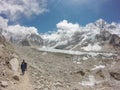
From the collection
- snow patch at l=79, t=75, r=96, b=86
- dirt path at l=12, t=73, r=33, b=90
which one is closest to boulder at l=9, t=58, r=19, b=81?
dirt path at l=12, t=73, r=33, b=90

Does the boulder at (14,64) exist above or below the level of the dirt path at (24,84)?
above

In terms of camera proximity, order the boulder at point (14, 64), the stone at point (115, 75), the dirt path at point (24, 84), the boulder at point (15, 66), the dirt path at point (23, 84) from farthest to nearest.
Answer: the stone at point (115, 75) → the boulder at point (14, 64) → the boulder at point (15, 66) → the dirt path at point (24, 84) → the dirt path at point (23, 84)

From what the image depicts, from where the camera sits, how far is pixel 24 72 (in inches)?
1208

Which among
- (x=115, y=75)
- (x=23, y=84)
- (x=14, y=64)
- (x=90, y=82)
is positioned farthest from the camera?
(x=115, y=75)

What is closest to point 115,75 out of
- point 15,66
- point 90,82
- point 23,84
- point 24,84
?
point 90,82

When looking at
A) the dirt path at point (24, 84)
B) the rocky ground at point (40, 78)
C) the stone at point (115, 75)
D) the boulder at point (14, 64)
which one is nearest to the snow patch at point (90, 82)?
the rocky ground at point (40, 78)

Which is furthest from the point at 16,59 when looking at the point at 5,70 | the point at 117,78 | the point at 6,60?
the point at 117,78

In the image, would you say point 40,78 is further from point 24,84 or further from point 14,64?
point 14,64

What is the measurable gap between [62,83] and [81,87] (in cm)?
337

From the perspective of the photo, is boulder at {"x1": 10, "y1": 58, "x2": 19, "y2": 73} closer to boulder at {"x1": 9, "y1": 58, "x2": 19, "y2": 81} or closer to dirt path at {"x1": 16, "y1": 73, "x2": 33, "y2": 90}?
boulder at {"x1": 9, "y1": 58, "x2": 19, "y2": 81}

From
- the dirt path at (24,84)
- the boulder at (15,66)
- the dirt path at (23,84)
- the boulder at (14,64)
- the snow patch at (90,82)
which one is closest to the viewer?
the dirt path at (23,84)

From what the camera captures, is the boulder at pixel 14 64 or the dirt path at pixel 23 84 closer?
the dirt path at pixel 23 84

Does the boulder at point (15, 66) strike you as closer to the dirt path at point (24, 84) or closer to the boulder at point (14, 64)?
the boulder at point (14, 64)

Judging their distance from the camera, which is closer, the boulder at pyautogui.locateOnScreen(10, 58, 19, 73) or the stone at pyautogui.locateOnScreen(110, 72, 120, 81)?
the boulder at pyautogui.locateOnScreen(10, 58, 19, 73)
